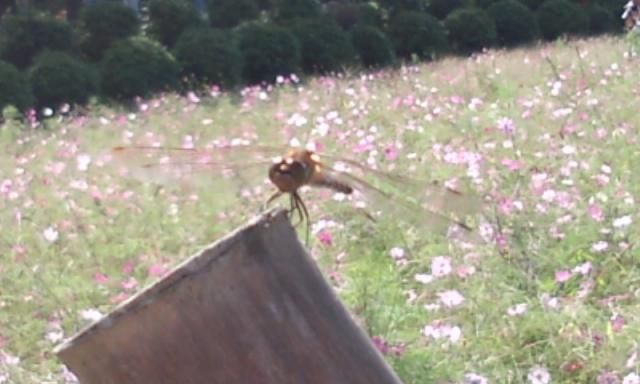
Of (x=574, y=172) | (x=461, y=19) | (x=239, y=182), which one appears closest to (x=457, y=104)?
(x=574, y=172)

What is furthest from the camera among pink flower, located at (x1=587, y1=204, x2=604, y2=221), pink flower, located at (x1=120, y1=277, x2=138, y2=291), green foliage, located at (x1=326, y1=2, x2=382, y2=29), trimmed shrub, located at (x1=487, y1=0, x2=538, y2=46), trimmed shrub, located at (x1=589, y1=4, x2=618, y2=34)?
trimmed shrub, located at (x1=589, y1=4, x2=618, y2=34)

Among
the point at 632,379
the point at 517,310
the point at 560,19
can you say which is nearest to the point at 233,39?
the point at 560,19

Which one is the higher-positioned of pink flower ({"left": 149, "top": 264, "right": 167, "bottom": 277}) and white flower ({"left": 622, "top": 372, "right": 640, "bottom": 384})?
pink flower ({"left": 149, "top": 264, "right": 167, "bottom": 277})

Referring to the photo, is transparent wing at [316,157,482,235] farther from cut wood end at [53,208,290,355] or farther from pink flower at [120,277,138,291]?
pink flower at [120,277,138,291]

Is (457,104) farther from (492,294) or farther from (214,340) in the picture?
(214,340)

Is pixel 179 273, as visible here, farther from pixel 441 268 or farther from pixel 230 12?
pixel 230 12

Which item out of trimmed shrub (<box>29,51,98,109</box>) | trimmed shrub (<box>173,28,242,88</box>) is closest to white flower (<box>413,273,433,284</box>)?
trimmed shrub (<box>29,51,98,109</box>)

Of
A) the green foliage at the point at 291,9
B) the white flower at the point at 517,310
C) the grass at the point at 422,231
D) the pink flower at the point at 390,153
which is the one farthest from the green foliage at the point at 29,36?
the white flower at the point at 517,310
